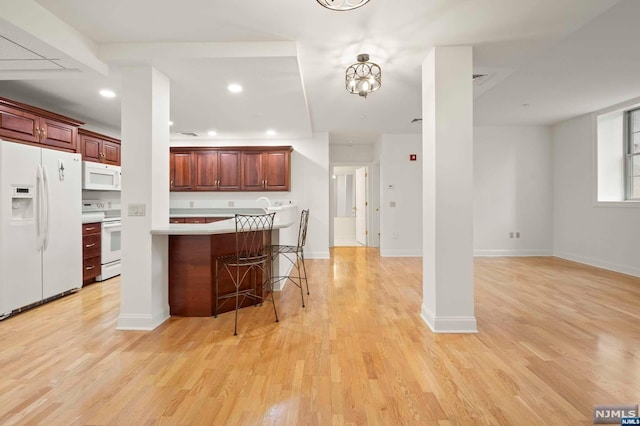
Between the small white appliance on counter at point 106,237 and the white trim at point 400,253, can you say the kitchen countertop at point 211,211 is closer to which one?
the small white appliance on counter at point 106,237

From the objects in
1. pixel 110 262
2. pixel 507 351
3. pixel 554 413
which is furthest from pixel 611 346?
pixel 110 262

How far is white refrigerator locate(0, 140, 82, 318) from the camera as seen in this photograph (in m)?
2.94

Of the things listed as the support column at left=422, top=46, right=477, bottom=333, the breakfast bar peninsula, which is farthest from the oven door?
the support column at left=422, top=46, right=477, bottom=333

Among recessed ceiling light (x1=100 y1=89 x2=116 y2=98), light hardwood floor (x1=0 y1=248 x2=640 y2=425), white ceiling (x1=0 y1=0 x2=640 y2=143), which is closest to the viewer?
light hardwood floor (x1=0 y1=248 x2=640 y2=425)

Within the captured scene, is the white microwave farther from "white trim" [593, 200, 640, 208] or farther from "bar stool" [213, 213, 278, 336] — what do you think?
"white trim" [593, 200, 640, 208]

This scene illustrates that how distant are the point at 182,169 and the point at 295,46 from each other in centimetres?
428

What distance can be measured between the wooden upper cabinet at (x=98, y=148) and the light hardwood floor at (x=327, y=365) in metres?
2.04

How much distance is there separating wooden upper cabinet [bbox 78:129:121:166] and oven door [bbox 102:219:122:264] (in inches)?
37.5

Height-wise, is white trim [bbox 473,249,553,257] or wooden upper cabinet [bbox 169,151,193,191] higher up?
wooden upper cabinet [bbox 169,151,193,191]

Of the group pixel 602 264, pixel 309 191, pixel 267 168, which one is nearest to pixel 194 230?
pixel 267 168

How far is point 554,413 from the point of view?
1589 millimetres

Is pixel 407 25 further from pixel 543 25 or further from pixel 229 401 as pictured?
pixel 229 401

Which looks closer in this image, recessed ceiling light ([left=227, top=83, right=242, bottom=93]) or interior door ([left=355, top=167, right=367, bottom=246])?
recessed ceiling light ([left=227, top=83, right=242, bottom=93])

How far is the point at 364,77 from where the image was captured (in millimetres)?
2871
